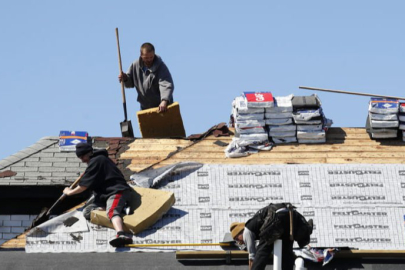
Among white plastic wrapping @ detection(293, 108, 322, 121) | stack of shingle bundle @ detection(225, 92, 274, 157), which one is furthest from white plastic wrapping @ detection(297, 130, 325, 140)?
stack of shingle bundle @ detection(225, 92, 274, 157)

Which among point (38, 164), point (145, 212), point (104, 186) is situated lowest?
point (145, 212)

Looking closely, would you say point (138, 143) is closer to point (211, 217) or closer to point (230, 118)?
point (230, 118)

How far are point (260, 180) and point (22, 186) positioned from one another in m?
3.36

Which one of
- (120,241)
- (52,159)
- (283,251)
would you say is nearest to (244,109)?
(52,159)

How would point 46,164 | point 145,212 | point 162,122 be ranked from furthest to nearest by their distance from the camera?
point 162,122 < point 46,164 < point 145,212

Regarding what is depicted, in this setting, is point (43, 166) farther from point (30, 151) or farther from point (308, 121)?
point (308, 121)

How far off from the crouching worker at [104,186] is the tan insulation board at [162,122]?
8.64 ft

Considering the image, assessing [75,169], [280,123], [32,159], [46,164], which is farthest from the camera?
[280,123]

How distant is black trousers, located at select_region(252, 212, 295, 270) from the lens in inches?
482

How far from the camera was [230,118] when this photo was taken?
16.7 meters

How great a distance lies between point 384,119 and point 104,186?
4.65m

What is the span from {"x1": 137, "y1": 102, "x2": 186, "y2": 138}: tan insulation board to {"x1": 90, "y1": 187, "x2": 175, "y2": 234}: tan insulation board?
96.4 inches

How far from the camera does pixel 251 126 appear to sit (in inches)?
619

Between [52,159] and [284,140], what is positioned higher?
[284,140]
